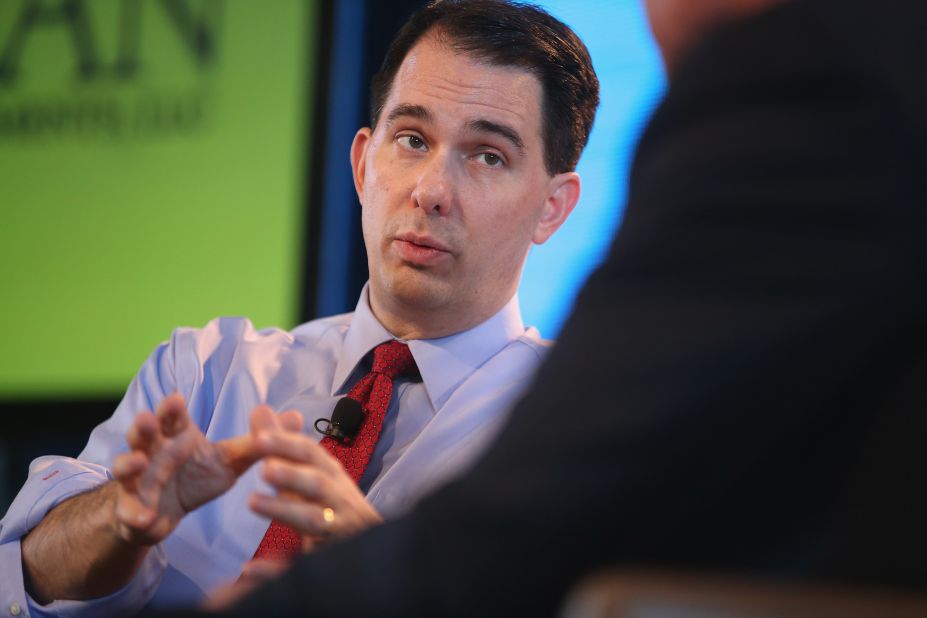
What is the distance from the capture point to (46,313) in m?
3.56

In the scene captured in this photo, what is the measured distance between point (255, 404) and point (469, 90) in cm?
77

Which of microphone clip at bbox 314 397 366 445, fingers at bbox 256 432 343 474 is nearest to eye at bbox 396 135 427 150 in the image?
microphone clip at bbox 314 397 366 445

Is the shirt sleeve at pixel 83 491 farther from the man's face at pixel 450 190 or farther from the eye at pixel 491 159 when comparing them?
the eye at pixel 491 159

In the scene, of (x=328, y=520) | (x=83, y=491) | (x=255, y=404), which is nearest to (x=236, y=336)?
(x=255, y=404)

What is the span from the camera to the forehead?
2.21 metres

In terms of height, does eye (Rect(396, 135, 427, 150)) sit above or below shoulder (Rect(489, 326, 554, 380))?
above

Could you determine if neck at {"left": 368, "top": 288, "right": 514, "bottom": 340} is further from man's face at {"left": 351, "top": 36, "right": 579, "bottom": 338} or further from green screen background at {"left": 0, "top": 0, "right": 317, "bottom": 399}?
green screen background at {"left": 0, "top": 0, "right": 317, "bottom": 399}

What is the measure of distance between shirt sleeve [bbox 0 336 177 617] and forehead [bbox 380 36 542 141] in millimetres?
745

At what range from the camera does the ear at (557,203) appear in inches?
93.0

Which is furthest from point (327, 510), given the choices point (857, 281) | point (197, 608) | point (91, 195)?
point (91, 195)

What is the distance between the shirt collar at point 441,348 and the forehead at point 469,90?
1.29 feet

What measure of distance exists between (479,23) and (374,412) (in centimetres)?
87

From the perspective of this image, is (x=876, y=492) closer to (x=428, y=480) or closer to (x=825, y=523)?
(x=825, y=523)

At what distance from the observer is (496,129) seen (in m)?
2.21
